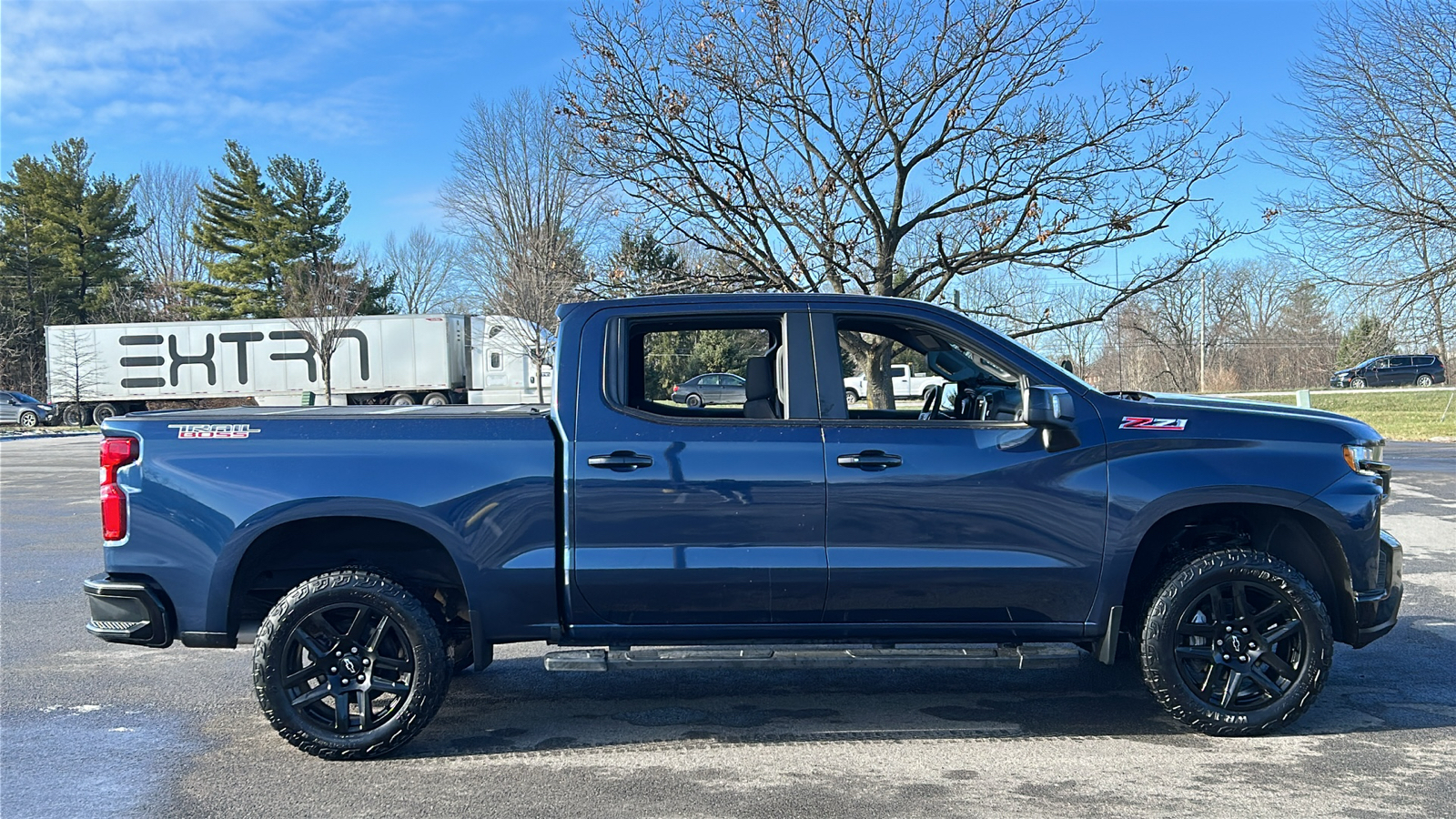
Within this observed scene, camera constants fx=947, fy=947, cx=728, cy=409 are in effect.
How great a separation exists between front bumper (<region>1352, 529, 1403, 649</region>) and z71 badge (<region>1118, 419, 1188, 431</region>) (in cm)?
110

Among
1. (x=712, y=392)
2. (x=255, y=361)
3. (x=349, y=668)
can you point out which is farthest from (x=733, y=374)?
(x=255, y=361)

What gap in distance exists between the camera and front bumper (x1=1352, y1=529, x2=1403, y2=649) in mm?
4199

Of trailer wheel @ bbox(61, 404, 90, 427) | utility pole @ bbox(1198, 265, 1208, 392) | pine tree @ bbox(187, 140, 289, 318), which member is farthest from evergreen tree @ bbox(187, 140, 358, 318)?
utility pole @ bbox(1198, 265, 1208, 392)

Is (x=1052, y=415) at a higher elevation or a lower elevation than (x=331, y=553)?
higher

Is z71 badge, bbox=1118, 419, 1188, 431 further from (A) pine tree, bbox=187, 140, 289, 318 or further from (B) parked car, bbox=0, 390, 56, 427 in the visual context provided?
(A) pine tree, bbox=187, 140, 289, 318

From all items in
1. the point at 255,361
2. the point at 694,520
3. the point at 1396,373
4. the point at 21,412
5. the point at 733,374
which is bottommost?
the point at 694,520

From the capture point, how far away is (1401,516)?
9.85m

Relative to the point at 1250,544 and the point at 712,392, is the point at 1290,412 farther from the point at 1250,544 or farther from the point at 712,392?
the point at 712,392

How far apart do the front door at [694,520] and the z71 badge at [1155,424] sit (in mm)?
1360

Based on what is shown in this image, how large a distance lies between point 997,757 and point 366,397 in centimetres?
3471

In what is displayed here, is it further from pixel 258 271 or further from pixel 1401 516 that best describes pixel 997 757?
pixel 258 271

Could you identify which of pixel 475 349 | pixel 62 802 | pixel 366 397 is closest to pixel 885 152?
pixel 62 802

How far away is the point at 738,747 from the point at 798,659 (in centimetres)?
50

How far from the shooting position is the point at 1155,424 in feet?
13.6
